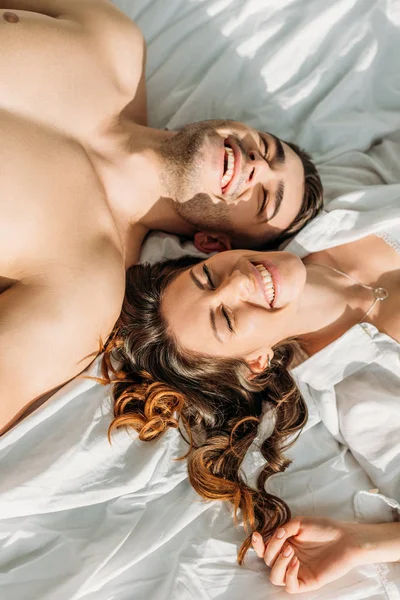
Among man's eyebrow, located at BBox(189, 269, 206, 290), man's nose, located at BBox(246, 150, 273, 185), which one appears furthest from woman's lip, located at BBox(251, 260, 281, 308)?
man's nose, located at BBox(246, 150, 273, 185)

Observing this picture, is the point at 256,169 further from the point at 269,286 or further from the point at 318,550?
the point at 318,550

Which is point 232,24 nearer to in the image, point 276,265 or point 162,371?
point 276,265

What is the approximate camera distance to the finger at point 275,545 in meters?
1.86

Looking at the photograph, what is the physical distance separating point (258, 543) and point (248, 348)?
23.5 inches

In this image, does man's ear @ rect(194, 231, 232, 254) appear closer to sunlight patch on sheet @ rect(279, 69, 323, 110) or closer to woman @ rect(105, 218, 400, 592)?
woman @ rect(105, 218, 400, 592)

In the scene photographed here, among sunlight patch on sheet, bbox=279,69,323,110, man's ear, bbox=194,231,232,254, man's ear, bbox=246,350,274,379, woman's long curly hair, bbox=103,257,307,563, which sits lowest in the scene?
woman's long curly hair, bbox=103,257,307,563

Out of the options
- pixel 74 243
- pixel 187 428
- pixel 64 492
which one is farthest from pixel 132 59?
pixel 64 492

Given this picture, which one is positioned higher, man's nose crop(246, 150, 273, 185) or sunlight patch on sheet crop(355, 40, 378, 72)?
sunlight patch on sheet crop(355, 40, 378, 72)

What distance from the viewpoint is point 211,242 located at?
7.52ft

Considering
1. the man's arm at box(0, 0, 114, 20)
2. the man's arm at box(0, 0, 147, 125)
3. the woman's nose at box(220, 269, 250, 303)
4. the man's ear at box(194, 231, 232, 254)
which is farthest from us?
the man's ear at box(194, 231, 232, 254)

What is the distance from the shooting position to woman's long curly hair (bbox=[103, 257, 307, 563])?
1.99 metres

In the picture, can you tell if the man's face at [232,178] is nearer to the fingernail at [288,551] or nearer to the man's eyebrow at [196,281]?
the man's eyebrow at [196,281]

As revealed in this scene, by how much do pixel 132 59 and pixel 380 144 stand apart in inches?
44.1

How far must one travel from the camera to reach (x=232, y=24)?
2.47 m
